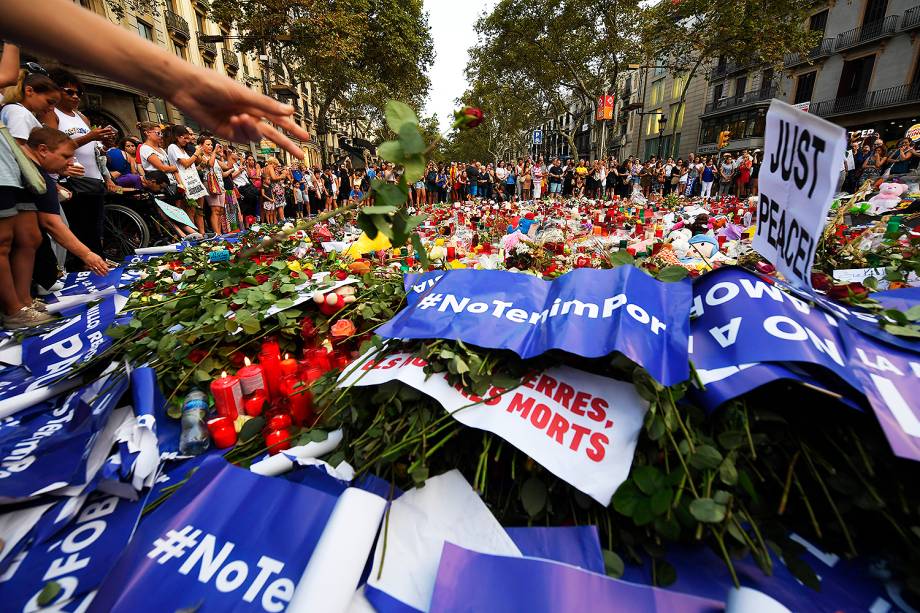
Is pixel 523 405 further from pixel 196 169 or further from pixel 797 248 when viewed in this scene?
pixel 196 169

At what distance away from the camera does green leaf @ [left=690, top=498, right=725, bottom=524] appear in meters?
0.88

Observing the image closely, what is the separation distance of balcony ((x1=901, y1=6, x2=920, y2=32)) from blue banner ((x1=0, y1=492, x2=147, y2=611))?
33826 millimetres

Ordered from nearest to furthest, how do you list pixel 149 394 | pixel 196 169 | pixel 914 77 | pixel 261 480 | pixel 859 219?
pixel 261 480, pixel 149 394, pixel 859 219, pixel 196 169, pixel 914 77

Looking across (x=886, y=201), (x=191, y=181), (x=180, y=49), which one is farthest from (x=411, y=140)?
(x=180, y=49)

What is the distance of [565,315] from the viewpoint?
1.33m

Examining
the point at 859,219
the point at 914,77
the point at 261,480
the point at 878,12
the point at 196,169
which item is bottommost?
the point at 261,480

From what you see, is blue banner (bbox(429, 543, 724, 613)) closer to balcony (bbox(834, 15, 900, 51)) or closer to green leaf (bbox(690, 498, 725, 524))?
green leaf (bbox(690, 498, 725, 524))

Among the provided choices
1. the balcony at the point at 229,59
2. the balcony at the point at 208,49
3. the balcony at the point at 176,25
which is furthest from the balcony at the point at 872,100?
the balcony at the point at 229,59

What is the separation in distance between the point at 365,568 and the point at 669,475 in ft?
2.73

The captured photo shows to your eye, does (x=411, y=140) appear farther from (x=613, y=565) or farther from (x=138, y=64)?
(x=613, y=565)

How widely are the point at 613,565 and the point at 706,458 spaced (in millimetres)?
351

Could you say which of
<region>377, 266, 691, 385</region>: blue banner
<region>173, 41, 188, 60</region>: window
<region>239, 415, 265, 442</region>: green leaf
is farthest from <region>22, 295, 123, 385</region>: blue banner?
<region>173, 41, 188, 60</region>: window

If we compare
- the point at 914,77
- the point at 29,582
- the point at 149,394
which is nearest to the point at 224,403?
the point at 149,394

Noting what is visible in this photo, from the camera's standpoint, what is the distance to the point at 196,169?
6887 mm
